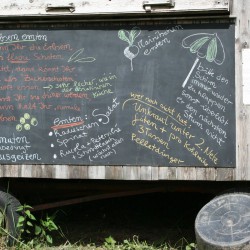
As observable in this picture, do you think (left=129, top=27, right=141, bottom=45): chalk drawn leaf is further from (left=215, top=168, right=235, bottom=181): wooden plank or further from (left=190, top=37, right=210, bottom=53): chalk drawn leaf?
(left=215, top=168, right=235, bottom=181): wooden plank

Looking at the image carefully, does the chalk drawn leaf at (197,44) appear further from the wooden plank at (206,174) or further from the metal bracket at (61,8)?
the metal bracket at (61,8)

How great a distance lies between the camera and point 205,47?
694 cm

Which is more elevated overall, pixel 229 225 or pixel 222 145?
pixel 222 145

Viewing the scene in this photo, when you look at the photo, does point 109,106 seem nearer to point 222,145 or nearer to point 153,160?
point 153,160

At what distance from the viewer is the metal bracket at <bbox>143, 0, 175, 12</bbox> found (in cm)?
689

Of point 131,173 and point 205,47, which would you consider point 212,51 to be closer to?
point 205,47

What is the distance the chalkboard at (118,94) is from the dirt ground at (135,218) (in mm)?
1192

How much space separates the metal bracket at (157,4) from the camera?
22.6 feet

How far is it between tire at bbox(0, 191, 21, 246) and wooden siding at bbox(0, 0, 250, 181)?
0.92 ft

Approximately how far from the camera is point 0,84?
7391 millimetres

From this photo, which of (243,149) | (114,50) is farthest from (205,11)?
(243,149)

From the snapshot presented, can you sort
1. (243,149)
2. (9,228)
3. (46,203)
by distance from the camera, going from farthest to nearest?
(46,203), (9,228), (243,149)

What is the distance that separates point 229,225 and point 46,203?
8.23ft

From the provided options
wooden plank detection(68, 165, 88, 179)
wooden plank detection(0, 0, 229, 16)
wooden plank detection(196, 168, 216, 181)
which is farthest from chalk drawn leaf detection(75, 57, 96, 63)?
wooden plank detection(196, 168, 216, 181)
